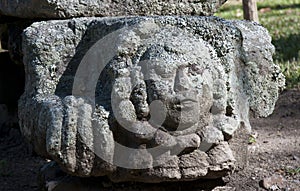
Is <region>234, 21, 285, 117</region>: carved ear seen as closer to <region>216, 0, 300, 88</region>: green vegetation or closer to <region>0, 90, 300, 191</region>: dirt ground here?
<region>0, 90, 300, 191</region>: dirt ground

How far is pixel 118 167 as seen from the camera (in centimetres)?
202

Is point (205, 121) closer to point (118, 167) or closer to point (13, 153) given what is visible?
point (118, 167)

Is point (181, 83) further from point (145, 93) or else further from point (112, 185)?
point (112, 185)

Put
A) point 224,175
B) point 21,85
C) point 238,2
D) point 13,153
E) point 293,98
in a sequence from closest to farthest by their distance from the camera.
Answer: point 224,175 → point 13,153 → point 21,85 → point 293,98 → point 238,2

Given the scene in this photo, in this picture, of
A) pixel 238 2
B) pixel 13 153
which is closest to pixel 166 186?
pixel 13 153

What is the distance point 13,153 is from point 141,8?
1.29m

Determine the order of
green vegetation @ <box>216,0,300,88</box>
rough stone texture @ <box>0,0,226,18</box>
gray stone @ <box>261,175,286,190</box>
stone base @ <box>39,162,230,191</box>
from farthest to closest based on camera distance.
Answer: green vegetation @ <box>216,0,300,88</box>
gray stone @ <box>261,175,286,190</box>
rough stone texture @ <box>0,0,226,18</box>
stone base @ <box>39,162,230,191</box>

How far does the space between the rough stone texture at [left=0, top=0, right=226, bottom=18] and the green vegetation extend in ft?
6.43

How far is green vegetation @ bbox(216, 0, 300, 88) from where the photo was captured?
470 centimetres

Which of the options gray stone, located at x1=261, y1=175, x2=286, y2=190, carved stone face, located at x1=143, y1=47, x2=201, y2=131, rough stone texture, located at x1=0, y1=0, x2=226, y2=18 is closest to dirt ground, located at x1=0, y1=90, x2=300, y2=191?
gray stone, located at x1=261, y1=175, x2=286, y2=190

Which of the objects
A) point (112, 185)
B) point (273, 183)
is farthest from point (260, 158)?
point (112, 185)

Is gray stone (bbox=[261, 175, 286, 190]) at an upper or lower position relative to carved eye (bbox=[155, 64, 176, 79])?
lower

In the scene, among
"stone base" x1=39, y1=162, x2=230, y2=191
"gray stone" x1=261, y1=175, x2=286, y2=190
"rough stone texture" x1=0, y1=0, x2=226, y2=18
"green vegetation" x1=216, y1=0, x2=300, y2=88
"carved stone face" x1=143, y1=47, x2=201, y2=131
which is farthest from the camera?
"green vegetation" x1=216, y1=0, x2=300, y2=88

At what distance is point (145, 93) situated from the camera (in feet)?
6.43
